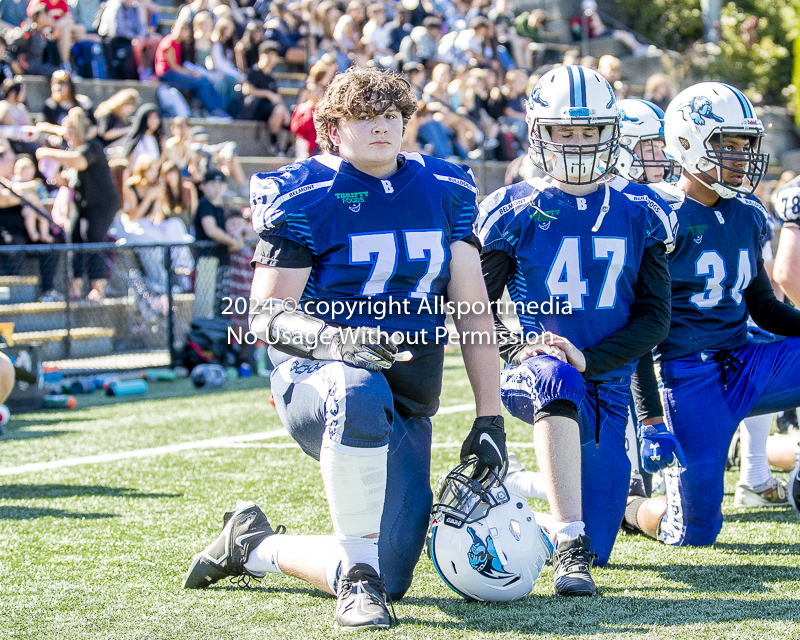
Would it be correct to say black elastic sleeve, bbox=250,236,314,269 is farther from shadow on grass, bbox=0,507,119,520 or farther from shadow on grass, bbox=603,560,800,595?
shadow on grass, bbox=0,507,119,520

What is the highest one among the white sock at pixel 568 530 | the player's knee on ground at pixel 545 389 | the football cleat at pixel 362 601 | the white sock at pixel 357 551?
the player's knee on ground at pixel 545 389

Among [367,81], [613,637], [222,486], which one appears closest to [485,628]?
[613,637]

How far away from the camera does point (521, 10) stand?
20.4 metres

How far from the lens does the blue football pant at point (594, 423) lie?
3.46 meters

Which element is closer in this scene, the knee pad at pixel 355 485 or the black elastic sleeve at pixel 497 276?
the knee pad at pixel 355 485

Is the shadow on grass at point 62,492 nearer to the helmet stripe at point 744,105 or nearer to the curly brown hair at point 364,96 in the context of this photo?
the curly brown hair at point 364,96

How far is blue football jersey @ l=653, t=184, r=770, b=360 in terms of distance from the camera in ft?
13.7

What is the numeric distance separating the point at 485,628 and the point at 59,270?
6.89 m

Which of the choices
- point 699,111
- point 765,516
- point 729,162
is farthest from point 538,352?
point 765,516

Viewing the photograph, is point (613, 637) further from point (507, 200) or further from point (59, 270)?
point (59, 270)

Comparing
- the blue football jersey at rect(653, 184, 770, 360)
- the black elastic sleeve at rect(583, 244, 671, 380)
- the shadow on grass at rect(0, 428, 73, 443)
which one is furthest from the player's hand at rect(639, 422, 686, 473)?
the shadow on grass at rect(0, 428, 73, 443)

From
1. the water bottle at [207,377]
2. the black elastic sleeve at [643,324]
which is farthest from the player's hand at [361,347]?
the water bottle at [207,377]

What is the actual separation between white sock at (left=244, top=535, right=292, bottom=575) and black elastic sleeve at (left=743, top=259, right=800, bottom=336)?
2153mm

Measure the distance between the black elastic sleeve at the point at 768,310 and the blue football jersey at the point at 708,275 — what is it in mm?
72
